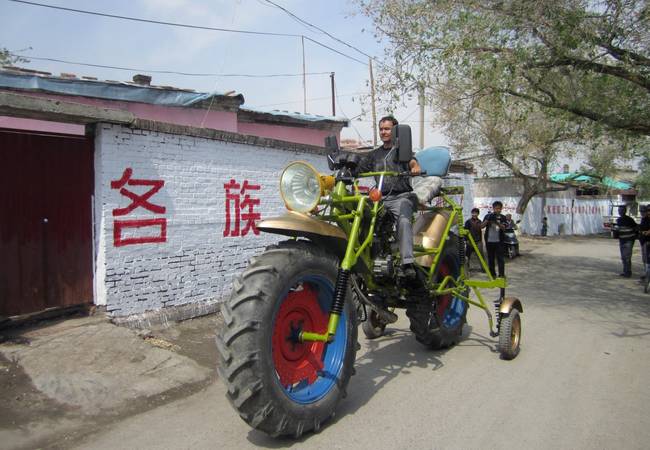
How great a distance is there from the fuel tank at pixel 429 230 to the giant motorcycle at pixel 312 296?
0.05 meters

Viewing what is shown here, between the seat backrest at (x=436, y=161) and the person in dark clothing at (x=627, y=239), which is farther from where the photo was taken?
the person in dark clothing at (x=627, y=239)

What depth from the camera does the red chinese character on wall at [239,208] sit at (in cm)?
786

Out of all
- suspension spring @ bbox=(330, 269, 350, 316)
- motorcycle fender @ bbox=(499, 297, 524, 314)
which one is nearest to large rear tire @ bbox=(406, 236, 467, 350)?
motorcycle fender @ bbox=(499, 297, 524, 314)

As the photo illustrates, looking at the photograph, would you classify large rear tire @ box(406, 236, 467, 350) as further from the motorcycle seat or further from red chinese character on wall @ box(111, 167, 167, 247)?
red chinese character on wall @ box(111, 167, 167, 247)

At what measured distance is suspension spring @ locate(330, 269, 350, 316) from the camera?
3721 mm

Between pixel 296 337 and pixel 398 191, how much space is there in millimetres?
2064

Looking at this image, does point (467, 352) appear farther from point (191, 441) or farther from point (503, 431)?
point (191, 441)

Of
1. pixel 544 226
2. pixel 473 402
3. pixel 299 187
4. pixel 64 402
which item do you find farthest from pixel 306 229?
pixel 544 226

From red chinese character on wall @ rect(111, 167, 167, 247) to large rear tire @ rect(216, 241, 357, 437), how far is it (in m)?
3.23

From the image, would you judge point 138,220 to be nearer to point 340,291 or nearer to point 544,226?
point 340,291

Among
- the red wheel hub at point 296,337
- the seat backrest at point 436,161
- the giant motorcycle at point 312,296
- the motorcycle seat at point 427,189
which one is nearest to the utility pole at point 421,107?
→ the seat backrest at point 436,161

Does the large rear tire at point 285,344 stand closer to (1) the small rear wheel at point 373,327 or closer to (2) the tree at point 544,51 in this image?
(1) the small rear wheel at point 373,327

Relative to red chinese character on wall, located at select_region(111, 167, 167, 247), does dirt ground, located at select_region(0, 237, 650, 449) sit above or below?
below

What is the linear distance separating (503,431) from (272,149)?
6062 mm
